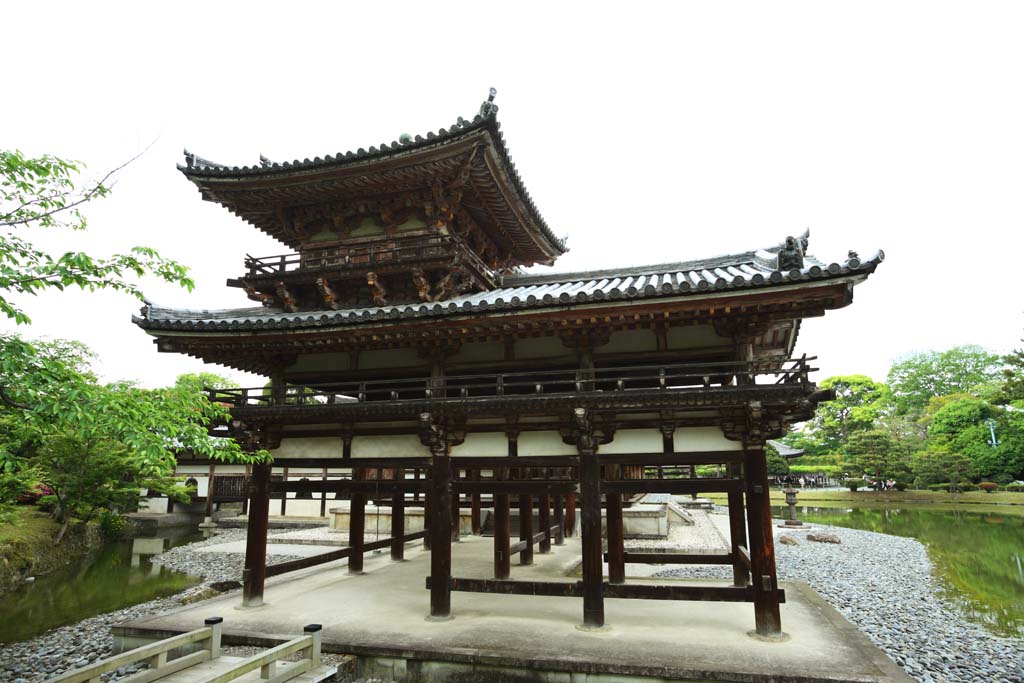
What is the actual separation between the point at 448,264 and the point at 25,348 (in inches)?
254

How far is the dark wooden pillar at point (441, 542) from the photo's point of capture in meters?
9.41

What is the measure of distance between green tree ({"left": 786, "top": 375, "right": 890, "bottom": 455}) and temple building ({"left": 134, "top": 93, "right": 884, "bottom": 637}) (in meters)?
52.9

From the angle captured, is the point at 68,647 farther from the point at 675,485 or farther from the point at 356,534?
the point at 675,485

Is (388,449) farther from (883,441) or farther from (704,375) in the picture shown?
(883,441)

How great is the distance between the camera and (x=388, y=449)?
10.2m

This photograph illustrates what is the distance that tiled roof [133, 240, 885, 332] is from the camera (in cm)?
726

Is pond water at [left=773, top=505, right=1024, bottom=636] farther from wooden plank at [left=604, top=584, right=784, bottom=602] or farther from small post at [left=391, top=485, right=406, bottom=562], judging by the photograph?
small post at [left=391, top=485, right=406, bottom=562]

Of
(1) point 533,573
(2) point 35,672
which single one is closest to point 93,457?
(2) point 35,672

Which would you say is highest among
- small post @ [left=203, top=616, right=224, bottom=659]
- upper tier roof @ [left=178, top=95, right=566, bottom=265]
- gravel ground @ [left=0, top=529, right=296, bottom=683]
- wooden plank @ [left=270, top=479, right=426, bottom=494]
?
upper tier roof @ [left=178, top=95, right=566, bottom=265]

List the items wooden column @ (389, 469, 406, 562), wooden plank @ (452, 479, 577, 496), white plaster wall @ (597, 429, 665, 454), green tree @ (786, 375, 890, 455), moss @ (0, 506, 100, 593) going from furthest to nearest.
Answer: green tree @ (786, 375, 890, 455) < moss @ (0, 506, 100, 593) < wooden column @ (389, 469, 406, 562) < wooden plank @ (452, 479, 577, 496) < white plaster wall @ (597, 429, 665, 454)

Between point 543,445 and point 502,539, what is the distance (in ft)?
15.5

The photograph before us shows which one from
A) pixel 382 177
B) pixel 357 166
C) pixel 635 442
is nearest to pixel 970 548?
pixel 635 442

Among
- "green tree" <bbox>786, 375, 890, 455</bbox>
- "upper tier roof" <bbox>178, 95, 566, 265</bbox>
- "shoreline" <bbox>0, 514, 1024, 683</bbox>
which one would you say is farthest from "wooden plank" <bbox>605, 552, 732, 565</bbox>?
"green tree" <bbox>786, 375, 890, 455</bbox>

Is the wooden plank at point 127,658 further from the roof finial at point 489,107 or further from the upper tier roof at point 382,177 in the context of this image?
the roof finial at point 489,107
